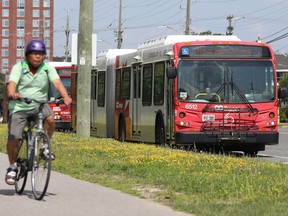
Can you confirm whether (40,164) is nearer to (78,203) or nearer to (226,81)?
(78,203)

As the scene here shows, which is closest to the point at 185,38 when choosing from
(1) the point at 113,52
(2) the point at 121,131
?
(2) the point at 121,131

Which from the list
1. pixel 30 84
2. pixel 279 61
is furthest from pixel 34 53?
pixel 279 61

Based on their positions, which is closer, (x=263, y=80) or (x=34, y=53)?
(x=34, y=53)

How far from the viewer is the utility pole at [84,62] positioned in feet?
84.6

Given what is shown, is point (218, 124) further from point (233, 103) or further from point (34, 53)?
point (34, 53)

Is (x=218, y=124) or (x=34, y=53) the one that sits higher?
(x=34, y=53)

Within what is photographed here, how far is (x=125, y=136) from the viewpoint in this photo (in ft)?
90.3

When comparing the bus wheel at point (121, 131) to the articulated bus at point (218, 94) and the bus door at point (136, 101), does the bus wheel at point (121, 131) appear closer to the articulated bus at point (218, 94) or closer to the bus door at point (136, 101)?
the bus door at point (136, 101)

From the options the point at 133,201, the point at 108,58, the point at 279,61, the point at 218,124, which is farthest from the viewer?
the point at 279,61

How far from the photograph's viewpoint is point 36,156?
1038cm

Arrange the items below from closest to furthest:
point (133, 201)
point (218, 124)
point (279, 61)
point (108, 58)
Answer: point (133, 201) < point (218, 124) < point (108, 58) < point (279, 61)

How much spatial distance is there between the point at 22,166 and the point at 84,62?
1548 centimetres

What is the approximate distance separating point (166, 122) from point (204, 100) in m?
1.47

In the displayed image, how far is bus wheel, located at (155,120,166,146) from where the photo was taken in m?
22.9
